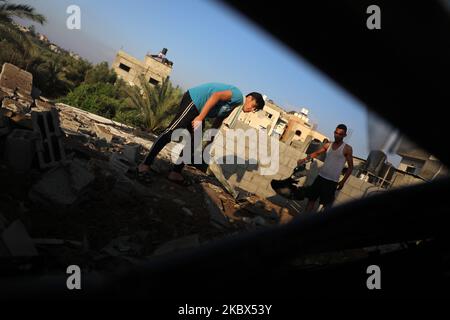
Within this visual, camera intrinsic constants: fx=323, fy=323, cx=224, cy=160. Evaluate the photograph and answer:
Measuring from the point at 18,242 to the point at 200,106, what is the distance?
2.85 metres

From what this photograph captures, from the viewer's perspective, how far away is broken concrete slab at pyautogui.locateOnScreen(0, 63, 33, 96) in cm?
1190

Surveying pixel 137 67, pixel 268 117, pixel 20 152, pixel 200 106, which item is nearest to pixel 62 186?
pixel 20 152

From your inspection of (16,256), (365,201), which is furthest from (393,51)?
(16,256)

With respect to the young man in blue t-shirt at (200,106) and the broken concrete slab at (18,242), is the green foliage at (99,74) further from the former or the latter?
the broken concrete slab at (18,242)

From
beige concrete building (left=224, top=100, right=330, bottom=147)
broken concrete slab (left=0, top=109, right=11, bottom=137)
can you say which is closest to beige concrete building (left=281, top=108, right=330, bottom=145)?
beige concrete building (left=224, top=100, right=330, bottom=147)

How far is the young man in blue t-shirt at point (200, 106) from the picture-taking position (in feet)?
14.0

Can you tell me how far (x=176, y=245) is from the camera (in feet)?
9.14

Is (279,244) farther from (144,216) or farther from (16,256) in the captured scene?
(144,216)

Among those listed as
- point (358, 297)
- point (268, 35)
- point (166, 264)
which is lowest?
point (358, 297)

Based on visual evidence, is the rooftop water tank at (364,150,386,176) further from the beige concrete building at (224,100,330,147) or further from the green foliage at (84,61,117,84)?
the beige concrete building at (224,100,330,147)
